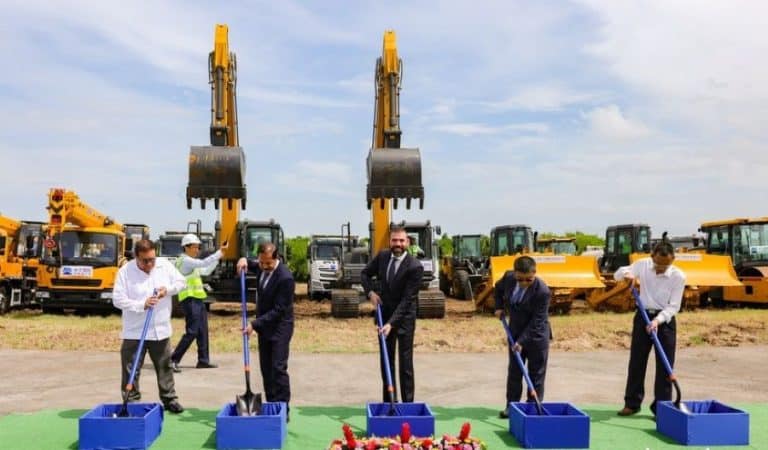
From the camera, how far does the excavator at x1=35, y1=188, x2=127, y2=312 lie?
60.6 ft

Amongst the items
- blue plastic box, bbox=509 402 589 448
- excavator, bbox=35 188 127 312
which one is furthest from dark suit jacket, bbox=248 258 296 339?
excavator, bbox=35 188 127 312

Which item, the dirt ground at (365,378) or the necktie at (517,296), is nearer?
the necktie at (517,296)

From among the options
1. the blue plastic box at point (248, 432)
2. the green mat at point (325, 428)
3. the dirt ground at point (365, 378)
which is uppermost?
the blue plastic box at point (248, 432)

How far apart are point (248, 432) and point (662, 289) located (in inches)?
149

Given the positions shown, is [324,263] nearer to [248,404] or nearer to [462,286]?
[462,286]

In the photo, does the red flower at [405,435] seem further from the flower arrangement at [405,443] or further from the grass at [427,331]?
the grass at [427,331]

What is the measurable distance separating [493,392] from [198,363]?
12.8ft

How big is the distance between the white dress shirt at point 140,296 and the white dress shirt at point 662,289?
421 centimetres

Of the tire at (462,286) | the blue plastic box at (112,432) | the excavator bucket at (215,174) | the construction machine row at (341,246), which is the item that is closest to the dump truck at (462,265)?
the tire at (462,286)

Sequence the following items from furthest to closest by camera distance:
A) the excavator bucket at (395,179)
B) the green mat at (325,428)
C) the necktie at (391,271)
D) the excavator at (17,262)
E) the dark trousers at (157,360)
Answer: the excavator at (17,262)
the excavator bucket at (395,179)
the dark trousers at (157,360)
the necktie at (391,271)
the green mat at (325,428)

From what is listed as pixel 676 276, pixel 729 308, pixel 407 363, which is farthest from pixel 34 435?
pixel 729 308

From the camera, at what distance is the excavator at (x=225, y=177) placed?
54.7 feet

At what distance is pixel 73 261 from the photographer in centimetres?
1884

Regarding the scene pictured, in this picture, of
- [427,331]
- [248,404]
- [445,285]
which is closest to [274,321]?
[248,404]
